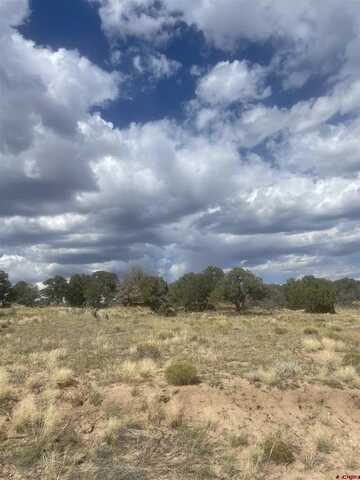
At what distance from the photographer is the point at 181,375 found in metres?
13.3

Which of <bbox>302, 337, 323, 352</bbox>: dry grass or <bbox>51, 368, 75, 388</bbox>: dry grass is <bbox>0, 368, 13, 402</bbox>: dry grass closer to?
<bbox>51, 368, 75, 388</bbox>: dry grass

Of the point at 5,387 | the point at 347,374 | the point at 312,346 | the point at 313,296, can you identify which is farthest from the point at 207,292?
the point at 5,387

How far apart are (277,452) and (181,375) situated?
173 inches

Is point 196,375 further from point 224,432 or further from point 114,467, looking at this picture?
point 114,467

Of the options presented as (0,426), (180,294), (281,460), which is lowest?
(281,460)

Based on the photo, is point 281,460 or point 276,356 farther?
point 276,356

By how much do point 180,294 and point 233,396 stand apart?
5070 centimetres

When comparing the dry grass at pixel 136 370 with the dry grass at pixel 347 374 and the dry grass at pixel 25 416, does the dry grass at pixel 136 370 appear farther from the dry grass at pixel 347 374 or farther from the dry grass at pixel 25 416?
the dry grass at pixel 347 374

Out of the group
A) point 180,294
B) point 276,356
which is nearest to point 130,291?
point 180,294

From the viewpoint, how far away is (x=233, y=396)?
40.9 ft

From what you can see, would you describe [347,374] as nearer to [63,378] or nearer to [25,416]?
[63,378]

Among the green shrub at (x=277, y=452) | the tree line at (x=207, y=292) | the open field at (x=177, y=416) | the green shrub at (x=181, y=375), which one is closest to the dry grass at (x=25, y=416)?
the open field at (x=177, y=416)

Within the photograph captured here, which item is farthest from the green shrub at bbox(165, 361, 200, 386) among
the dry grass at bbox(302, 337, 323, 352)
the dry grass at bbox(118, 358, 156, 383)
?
the dry grass at bbox(302, 337, 323, 352)

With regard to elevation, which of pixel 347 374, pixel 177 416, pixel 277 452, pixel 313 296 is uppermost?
pixel 313 296
